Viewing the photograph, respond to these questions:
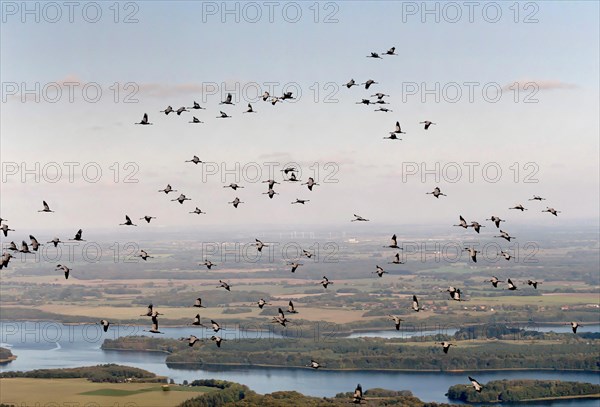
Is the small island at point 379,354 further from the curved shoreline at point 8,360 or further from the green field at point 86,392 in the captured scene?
the green field at point 86,392

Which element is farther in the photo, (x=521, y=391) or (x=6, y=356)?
(x=6, y=356)

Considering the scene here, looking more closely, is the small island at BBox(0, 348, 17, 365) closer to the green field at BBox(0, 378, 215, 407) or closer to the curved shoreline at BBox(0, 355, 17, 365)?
the curved shoreline at BBox(0, 355, 17, 365)

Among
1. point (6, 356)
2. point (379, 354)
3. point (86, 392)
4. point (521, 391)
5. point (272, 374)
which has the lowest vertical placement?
point (521, 391)

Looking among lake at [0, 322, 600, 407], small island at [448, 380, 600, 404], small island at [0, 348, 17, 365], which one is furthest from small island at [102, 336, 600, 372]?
small island at [448, 380, 600, 404]

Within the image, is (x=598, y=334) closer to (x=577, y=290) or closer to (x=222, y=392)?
(x=577, y=290)

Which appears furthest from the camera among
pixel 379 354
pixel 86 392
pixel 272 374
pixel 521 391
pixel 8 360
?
pixel 379 354

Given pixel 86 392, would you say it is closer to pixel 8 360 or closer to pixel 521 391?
pixel 8 360

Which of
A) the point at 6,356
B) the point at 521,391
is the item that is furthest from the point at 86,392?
the point at 521,391
